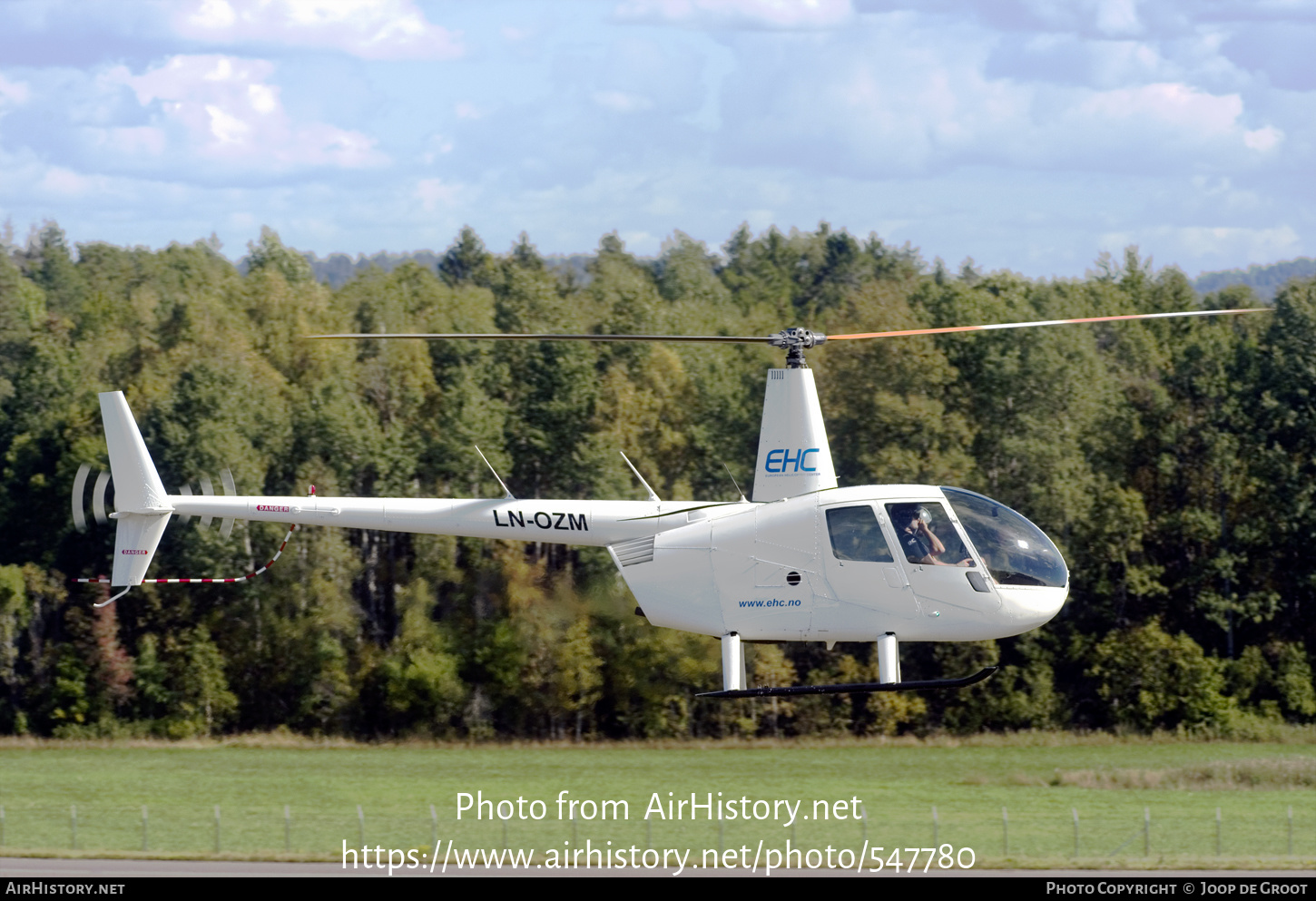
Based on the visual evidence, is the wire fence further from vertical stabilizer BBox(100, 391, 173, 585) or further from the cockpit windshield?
the cockpit windshield

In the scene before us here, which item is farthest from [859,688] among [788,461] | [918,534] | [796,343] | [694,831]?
[694,831]

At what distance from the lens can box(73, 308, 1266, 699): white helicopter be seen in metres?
17.8

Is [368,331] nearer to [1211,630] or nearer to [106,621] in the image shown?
[106,621]

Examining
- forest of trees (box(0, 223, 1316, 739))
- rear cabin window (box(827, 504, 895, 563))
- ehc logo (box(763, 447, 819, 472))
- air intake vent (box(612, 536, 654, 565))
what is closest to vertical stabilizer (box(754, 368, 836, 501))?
ehc logo (box(763, 447, 819, 472))

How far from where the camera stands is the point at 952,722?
173 feet

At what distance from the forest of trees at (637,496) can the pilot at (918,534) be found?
29691 mm

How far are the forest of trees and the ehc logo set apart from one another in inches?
1136

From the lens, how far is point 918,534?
1792cm

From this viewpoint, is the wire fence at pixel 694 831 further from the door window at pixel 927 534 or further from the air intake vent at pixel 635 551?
the door window at pixel 927 534

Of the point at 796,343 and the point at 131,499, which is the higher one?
the point at 796,343

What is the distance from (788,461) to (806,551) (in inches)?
46.6

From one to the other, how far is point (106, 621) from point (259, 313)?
18473 mm

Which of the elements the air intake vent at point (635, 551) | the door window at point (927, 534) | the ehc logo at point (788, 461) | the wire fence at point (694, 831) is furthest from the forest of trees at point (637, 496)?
Result: the door window at point (927, 534)

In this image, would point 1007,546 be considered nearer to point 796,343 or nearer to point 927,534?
point 927,534
